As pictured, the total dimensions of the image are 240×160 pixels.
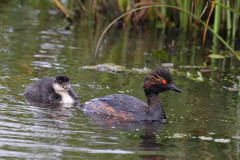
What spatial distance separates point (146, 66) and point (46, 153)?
5458 millimetres

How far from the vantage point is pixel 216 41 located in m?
14.2

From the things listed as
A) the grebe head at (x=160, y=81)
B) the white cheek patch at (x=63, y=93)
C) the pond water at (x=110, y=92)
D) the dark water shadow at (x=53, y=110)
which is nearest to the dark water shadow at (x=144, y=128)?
the pond water at (x=110, y=92)

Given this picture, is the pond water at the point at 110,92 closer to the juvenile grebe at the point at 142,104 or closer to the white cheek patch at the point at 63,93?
the juvenile grebe at the point at 142,104

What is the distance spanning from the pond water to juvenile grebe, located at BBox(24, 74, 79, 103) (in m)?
0.26

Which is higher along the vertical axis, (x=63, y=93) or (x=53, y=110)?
(x=63, y=93)

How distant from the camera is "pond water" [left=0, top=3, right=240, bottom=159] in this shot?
16.3 feet

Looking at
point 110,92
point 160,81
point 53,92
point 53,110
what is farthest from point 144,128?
point 53,92

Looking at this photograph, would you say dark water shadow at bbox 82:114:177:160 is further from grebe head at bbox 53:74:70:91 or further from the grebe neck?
grebe head at bbox 53:74:70:91

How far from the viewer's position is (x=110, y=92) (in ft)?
25.3

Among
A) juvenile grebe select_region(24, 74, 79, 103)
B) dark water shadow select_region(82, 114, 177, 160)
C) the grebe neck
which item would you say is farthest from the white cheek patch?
the grebe neck

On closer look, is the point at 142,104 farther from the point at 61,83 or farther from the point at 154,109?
the point at 61,83

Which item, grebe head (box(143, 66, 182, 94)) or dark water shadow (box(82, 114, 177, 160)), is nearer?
dark water shadow (box(82, 114, 177, 160))

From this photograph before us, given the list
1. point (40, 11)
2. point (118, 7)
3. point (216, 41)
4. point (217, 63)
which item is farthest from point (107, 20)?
point (217, 63)

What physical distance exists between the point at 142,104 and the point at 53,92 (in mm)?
1785
